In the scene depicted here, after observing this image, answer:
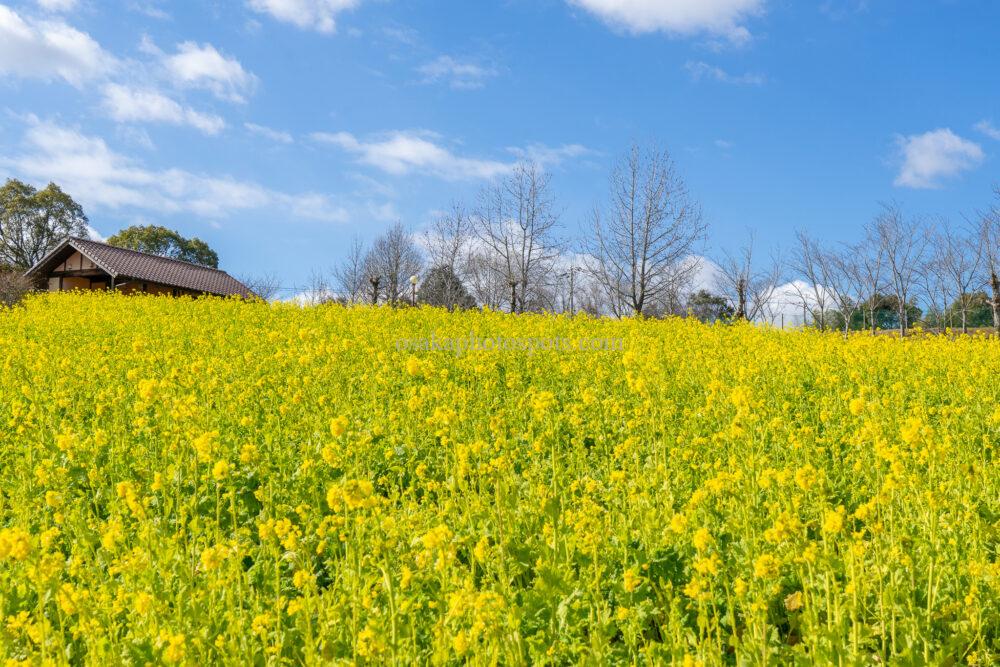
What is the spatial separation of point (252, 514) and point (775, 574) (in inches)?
127

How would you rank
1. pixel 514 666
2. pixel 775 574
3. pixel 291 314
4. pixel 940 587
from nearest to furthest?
pixel 775 574 → pixel 514 666 → pixel 940 587 → pixel 291 314

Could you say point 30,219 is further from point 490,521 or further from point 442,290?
point 490,521

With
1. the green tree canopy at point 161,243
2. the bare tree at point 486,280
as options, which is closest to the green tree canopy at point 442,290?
the bare tree at point 486,280

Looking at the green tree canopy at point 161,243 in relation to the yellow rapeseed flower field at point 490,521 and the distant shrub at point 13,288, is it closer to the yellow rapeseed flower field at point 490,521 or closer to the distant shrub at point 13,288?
the distant shrub at point 13,288

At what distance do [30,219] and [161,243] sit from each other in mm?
→ 9188

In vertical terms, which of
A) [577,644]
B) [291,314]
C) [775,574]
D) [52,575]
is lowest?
[577,644]

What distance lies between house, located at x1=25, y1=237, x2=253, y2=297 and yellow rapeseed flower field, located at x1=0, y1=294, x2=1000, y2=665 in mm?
27893

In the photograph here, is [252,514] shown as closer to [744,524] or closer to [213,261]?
[744,524]

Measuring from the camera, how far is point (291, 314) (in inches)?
536

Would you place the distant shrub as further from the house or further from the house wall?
the house wall

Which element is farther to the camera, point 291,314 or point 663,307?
point 663,307

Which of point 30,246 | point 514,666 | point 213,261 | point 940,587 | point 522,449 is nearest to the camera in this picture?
point 514,666

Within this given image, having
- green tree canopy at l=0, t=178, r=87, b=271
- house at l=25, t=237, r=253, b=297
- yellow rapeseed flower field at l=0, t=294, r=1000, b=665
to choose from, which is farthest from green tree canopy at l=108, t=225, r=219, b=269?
yellow rapeseed flower field at l=0, t=294, r=1000, b=665

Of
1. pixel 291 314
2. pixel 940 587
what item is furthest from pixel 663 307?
pixel 940 587
